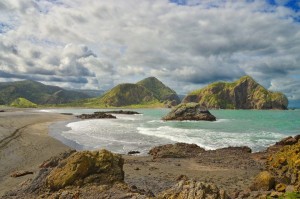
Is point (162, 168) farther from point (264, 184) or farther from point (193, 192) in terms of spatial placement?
point (193, 192)

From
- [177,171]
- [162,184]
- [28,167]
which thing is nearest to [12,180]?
[28,167]

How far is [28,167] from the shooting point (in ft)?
76.4

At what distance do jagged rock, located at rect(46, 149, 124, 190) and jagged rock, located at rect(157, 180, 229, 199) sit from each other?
16.1 ft

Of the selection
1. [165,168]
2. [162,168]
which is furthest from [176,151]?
[162,168]

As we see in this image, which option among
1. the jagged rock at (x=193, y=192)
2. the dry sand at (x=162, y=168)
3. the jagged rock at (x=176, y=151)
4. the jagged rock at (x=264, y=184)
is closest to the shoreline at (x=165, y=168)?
the dry sand at (x=162, y=168)

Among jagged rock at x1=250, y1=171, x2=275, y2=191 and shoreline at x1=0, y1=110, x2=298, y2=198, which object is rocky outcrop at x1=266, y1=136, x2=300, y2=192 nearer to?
shoreline at x1=0, y1=110, x2=298, y2=198

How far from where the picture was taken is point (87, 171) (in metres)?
13.9

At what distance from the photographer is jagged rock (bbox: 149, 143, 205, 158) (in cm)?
2964

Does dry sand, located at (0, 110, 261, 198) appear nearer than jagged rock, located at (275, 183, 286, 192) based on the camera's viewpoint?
No

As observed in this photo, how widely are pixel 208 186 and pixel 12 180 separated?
1447 cm

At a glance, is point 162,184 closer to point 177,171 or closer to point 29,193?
point 177,171

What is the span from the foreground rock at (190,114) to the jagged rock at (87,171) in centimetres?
8846

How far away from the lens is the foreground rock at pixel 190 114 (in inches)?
4035

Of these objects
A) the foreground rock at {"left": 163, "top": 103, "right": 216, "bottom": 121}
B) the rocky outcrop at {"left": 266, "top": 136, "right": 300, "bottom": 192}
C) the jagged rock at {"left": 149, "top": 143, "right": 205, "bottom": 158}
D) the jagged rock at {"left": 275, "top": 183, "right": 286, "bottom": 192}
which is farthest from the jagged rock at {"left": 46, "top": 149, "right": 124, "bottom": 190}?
the foreground rock at {"left": 163, "top": 103, "right": 216, "bottom": 121}
